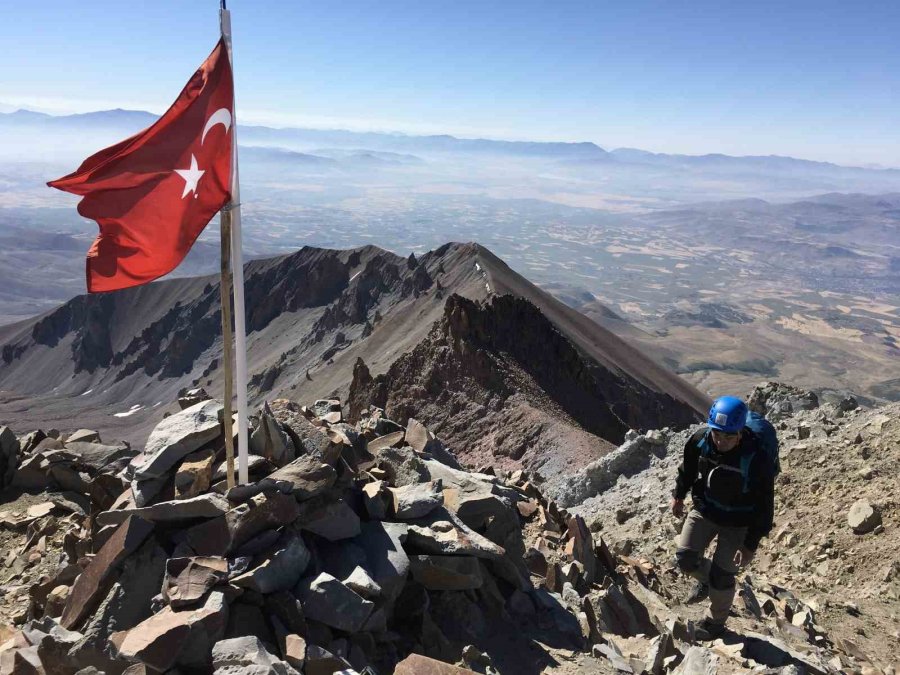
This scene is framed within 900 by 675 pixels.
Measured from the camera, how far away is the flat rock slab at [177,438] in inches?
303

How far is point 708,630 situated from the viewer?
308 inches

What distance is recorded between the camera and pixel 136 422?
7706 centimetres

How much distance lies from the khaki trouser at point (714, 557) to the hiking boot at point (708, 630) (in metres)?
0.06

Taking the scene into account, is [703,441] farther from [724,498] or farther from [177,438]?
[177,438]

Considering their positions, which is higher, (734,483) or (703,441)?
(703,441)

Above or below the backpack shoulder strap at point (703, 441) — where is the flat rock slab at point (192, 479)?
below

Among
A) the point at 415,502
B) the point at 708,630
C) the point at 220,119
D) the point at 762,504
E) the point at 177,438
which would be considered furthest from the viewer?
the point at 415,502

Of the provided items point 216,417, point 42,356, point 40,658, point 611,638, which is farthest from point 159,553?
point 42,356

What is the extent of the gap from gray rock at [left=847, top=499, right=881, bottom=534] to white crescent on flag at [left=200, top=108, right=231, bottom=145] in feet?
36.3

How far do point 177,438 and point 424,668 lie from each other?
13.8ft

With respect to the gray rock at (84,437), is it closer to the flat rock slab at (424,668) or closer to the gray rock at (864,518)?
the flat rock slab at (424,668)

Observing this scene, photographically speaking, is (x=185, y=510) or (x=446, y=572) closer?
(x=185, y=510)

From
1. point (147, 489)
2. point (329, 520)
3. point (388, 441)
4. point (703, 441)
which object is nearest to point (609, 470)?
point (388, 441)

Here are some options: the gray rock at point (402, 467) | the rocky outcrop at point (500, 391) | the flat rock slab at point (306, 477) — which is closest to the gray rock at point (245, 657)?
the flat rock slab at point (306, 477)
